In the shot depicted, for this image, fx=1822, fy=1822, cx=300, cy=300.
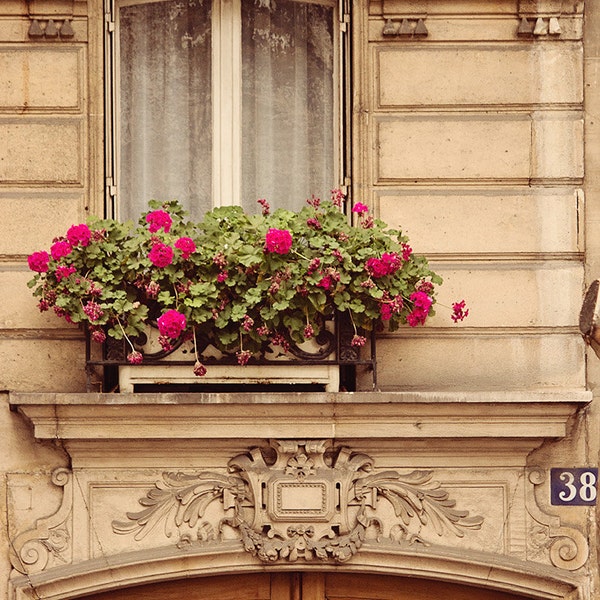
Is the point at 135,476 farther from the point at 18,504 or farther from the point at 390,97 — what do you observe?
the point at 390,97

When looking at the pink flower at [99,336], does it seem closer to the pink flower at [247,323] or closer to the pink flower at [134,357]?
the pink flower at [134,357]

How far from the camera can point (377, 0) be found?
10.1 m

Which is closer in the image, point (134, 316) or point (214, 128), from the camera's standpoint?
point (134, 316)

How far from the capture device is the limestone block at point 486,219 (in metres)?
9.99

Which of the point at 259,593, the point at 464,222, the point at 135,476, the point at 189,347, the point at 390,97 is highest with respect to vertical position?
the point at 390,97

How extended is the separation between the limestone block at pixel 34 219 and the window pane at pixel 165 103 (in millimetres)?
373

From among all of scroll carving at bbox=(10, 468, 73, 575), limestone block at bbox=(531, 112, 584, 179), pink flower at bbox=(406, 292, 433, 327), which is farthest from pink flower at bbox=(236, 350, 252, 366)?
limestone block at bbox=(531, 112, 584, 179)

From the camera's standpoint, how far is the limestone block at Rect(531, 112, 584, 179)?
10023 mm

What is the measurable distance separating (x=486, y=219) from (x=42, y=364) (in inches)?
100

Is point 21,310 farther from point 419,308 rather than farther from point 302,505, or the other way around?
point 419,308

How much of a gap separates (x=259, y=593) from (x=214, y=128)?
261 centimetres

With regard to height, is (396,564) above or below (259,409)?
below

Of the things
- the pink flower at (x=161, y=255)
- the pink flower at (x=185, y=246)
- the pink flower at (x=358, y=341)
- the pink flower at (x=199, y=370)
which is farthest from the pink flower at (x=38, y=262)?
the pink flower at (x=358, y=341)

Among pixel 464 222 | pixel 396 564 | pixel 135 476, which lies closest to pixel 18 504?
pixel 135 476
